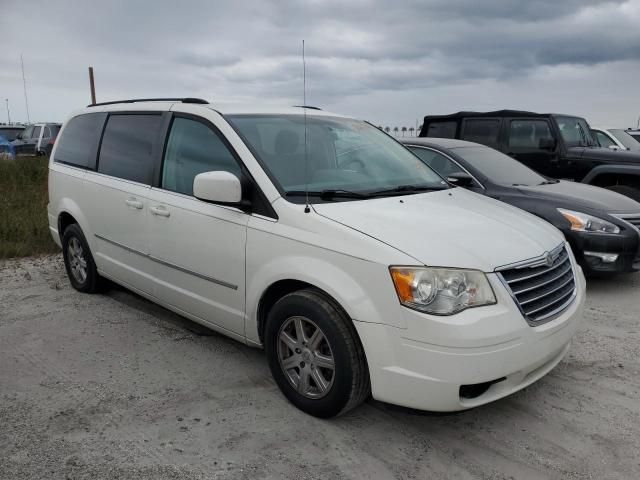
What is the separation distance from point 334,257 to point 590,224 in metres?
3.57

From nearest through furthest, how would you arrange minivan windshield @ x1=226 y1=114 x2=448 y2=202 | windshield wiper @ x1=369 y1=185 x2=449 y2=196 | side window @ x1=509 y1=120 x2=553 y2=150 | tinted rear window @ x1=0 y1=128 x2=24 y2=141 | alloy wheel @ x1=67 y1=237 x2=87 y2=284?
minivan windshield @ x1=226 y1=114 x2=448 y2=202
windshield wiper @ x1=369 y1=185 x2=449 y2=196
alloy wheel @ x1=67 y1=237 x2=87 y2=284
side window @ x1=509 y1=120 x2=553 y2=150
tinted rear window @ x1=0 y1=128 x2=24 y2=141

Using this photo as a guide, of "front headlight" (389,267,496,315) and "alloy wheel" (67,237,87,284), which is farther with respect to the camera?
"alloy wheel" (67,237,87,284)

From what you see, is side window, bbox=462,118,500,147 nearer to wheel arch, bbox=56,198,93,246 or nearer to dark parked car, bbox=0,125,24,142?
wheel arch, bbox=56,198,93,246

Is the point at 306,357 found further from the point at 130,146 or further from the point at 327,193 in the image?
the point at 130,146

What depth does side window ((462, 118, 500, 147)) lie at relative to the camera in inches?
360

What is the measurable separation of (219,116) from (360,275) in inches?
61.5

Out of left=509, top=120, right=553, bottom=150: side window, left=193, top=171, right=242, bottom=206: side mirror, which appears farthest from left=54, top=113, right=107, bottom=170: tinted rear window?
left=509, top=120, right=553, bottom=150: side window

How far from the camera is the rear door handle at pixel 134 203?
4105mm

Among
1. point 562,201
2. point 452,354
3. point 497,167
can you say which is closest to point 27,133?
point 497,167

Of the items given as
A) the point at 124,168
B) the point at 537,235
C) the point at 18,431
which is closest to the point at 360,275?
the point at 537,235

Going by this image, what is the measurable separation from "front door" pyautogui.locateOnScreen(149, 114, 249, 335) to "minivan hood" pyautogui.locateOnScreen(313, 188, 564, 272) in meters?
0.66

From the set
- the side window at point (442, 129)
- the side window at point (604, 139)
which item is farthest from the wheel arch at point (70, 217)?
the side window at point (604, 139)

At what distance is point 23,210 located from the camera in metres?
9.00

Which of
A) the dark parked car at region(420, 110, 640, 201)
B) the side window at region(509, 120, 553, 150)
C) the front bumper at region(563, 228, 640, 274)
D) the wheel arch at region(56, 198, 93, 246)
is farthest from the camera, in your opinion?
the side window at region(509, 120, 553, 150)
